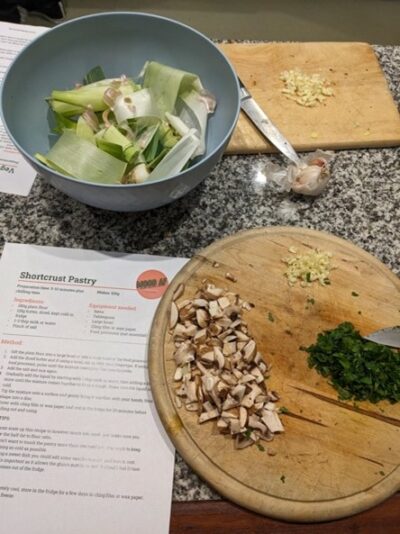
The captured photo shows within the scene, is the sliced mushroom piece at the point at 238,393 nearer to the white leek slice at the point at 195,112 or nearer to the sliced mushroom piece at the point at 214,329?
the sliced mushroom piece at the point at 214,329

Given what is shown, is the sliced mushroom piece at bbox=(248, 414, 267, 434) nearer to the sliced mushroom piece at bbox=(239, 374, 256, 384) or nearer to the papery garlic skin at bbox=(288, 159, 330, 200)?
the sliced mushroom piece at bbox=(239, 374, 256, 384)

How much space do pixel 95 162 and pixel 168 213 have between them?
0.20 m

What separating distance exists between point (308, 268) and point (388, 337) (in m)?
0.17

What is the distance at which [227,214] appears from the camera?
37.2 inches

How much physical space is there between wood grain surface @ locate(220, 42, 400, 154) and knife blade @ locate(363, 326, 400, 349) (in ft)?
1.40

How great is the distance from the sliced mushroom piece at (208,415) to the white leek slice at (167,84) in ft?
1.74

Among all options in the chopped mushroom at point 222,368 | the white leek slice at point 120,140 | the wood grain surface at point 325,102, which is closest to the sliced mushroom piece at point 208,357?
the chopped mushroom at point 222,368

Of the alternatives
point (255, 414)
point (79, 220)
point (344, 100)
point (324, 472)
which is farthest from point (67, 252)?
point (344, 100)

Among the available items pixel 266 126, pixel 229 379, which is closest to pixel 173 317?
pixel 229 379

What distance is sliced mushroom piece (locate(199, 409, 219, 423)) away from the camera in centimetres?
69

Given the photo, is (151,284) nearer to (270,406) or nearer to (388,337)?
(270,406)

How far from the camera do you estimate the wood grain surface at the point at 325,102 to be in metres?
1.01

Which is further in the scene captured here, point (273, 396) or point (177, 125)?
point (177, 125)

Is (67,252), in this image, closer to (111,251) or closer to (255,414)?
(111,251)
